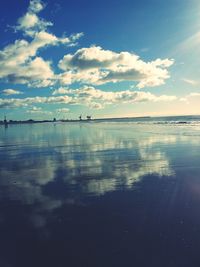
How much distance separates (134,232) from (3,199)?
18.2 feet

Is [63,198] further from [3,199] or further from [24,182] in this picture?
[24,182]

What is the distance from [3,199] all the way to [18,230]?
3.26m

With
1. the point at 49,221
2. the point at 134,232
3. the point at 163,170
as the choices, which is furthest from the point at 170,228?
the point at 163,170

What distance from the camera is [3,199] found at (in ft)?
34.8

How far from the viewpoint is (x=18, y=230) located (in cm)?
766

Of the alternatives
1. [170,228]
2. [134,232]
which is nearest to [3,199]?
[134,232]

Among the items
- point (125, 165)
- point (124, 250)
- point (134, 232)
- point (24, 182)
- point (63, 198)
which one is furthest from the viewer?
point (125, 165)

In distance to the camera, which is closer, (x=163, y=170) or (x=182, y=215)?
(x=182, y=215)

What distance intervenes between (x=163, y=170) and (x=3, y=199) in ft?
26.8

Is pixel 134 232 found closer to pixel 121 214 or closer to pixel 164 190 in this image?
pixel 121 214

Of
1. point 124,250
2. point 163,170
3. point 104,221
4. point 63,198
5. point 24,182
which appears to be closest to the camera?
point 124,250

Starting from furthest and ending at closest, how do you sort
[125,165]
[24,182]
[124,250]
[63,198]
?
[125,165], [24,182], [63,198], [124,250]

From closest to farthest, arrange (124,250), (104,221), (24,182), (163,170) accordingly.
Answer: (124,250) → (104,221) → (24,182) → (163,170)

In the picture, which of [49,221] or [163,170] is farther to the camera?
[163,170]
